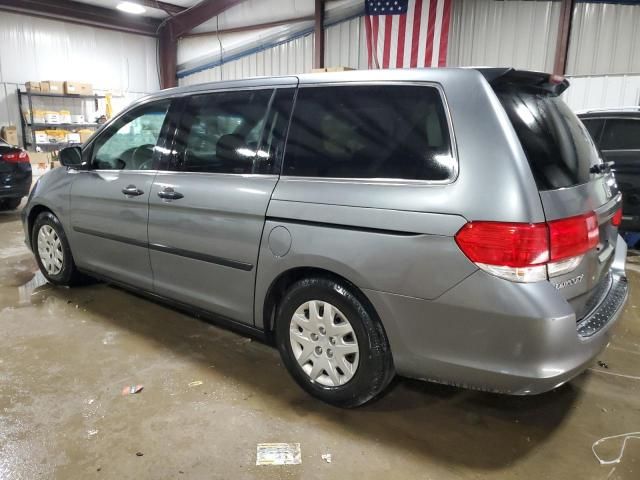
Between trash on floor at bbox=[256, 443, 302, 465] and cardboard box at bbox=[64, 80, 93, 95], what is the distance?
11594mm

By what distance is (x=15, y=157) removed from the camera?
6.73 m

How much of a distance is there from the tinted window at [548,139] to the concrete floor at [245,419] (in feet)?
3.72

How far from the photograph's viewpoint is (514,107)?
73.6 inches

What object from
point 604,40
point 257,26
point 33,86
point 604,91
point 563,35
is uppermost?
point 257,26

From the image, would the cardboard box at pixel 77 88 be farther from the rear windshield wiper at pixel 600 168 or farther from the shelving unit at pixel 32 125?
the rear windshield wiper at pixel 600 168

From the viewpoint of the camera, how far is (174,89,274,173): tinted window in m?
2.47

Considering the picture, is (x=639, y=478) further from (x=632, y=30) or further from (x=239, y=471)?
(x=632, y=30)

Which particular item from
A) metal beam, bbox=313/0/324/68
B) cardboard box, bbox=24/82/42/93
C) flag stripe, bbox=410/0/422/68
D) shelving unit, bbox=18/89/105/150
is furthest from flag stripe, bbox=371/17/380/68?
cardboard box, bbox=24/82/42/93

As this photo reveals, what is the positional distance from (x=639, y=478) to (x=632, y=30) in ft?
23.5

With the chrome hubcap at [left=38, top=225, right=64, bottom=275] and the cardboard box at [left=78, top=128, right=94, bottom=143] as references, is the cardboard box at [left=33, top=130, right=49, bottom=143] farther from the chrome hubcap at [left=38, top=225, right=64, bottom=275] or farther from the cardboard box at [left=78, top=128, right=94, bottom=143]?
the chrome hubcap at [left=38, top=225, right=64, bottom=275]

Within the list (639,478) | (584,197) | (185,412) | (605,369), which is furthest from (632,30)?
(185,412)

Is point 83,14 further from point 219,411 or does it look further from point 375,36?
point 219,411

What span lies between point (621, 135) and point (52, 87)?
11.4m

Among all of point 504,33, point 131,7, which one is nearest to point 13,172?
point 131,7
